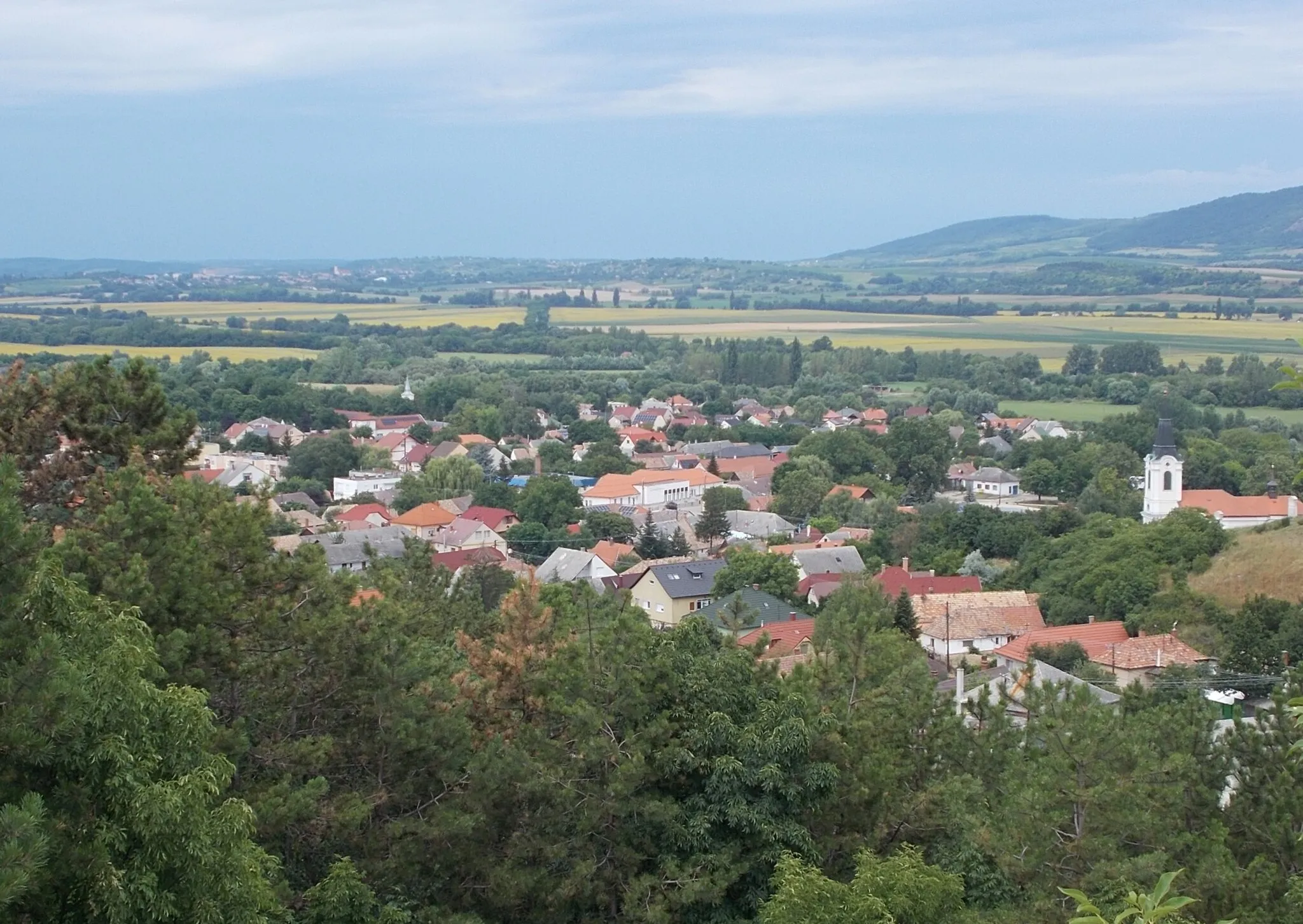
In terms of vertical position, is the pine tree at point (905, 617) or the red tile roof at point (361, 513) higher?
the pine tree at point (905, 617)

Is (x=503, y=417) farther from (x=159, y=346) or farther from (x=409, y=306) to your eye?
(x=409, y=306)

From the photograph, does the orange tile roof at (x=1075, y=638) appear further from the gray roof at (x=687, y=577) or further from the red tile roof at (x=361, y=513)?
the red tile roof at (x=361, y=513)

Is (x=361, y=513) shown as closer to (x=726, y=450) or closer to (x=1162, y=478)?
(x=726, y=450)

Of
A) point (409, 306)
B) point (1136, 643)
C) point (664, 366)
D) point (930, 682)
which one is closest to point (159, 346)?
point (664, 366)

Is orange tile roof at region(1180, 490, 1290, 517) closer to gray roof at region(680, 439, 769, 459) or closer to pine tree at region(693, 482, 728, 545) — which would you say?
pine tree at region(693, 482, 728, 545)

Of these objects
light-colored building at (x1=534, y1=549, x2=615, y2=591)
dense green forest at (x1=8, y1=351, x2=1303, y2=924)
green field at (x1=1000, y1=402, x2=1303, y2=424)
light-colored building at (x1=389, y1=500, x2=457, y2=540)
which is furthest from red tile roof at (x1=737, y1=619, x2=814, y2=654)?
green field at (x1=1000, y1=402, x2=1303, y2=424)

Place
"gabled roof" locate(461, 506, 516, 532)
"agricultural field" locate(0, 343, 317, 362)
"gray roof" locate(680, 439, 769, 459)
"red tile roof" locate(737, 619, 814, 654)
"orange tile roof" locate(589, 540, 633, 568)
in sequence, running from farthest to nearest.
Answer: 1. "agricultural field" locate(0, 343, 317, 362)
2. "gray roof" locate(680, 439, 769, 459)
3. "gabled roof" locate(461, 506, 516, 532)
4. "orange tile roof" locate(589, 540, 633, 568)
5. "red tile roof" locate(737, 619, 814, 654)

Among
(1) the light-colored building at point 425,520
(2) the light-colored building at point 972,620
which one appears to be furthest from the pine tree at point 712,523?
(2) the light-colored building at point 972,620
